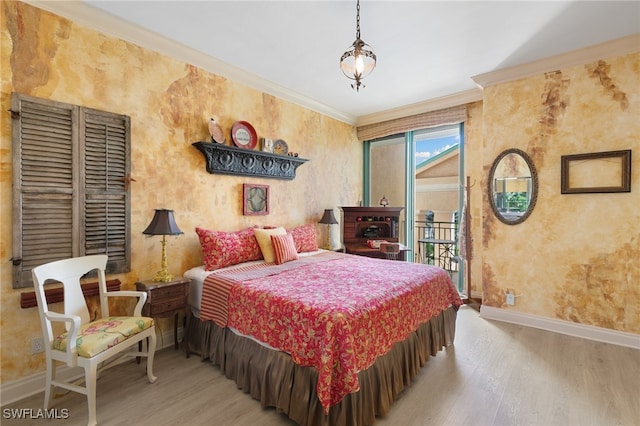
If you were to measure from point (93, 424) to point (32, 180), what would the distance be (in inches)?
67.4

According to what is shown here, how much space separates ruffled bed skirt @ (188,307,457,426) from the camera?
1.64 m

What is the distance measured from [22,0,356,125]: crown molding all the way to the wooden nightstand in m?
2.16

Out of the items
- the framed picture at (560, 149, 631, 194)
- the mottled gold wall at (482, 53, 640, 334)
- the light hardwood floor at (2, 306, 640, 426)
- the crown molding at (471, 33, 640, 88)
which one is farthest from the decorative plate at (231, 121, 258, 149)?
the framed picture at (560, 149, 631, 194)

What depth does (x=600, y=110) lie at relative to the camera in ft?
9.43

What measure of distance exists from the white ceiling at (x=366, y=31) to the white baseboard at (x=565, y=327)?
2838 millimetres

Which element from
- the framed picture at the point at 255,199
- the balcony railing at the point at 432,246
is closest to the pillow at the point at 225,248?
the framed picture at the point at 255,199

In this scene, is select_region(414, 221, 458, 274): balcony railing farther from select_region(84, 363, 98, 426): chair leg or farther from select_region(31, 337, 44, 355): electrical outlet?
select_region(31, 337, 44, 355): electrical outlet

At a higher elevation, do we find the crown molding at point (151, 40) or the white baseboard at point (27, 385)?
the crown molding at point (151, 40)

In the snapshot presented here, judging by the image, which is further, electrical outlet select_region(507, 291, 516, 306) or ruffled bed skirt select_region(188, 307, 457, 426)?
electrical outlet select_region(507, 291, 516, 306)

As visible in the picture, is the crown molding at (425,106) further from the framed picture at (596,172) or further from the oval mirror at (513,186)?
the framed picture at (596,172)

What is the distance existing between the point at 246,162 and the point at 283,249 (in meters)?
1.17

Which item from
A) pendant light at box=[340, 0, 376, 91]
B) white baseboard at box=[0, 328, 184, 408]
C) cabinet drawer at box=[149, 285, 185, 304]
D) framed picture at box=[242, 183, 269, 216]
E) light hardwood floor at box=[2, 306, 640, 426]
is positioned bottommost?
light hardwood floor at box=[2, 306, 640, 426]

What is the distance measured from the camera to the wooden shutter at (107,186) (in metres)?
2.32

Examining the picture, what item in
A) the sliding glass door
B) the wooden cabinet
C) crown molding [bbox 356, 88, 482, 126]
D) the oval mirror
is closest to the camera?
the oval mirror
